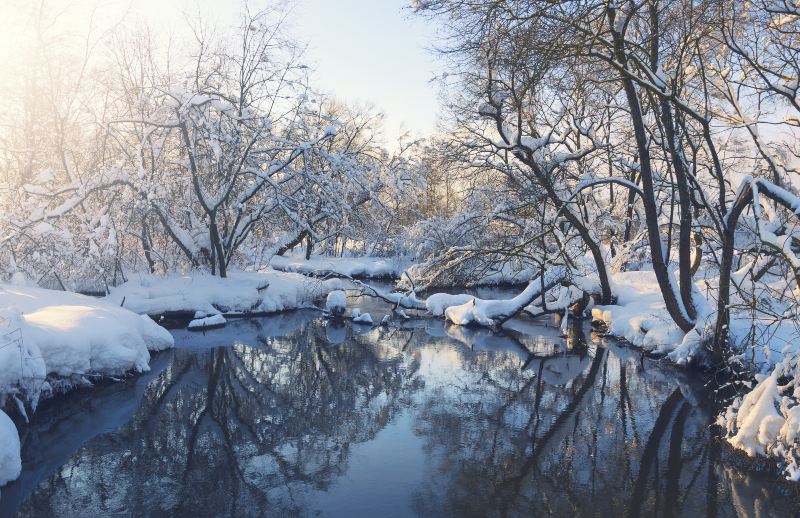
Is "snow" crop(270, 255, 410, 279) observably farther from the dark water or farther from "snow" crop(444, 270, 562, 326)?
the dark water

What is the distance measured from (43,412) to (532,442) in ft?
24.6

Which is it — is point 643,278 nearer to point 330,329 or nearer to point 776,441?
point 330,329

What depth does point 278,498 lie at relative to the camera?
6.56 m

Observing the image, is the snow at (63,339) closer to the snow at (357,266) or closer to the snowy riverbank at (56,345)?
the snowy riverbank at (56,345)

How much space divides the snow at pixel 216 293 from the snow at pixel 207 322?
86 centimetres

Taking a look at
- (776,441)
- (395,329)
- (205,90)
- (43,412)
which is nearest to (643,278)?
(395,329)

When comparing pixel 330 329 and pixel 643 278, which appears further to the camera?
pixel 643 278

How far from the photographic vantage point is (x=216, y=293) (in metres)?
18.8

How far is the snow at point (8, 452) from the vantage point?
260 inches

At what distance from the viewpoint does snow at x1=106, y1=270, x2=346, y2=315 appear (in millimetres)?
17594

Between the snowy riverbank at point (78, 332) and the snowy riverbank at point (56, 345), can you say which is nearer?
the snowy riverbank at point (56, 345)

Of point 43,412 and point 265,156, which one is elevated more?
point 265,156

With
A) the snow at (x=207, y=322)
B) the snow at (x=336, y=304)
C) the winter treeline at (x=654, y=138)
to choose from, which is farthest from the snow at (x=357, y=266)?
the snow at (x=207, y=322)

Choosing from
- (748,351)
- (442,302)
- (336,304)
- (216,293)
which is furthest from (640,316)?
(216,293)
